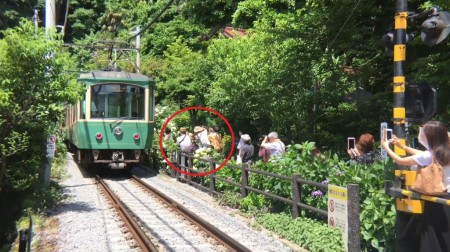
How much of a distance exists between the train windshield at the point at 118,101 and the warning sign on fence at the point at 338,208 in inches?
388

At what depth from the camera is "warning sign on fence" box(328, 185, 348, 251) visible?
21.0 ft

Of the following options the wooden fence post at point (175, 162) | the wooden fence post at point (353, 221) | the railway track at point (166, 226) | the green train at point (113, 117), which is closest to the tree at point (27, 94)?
the railway track at point (166, 226)

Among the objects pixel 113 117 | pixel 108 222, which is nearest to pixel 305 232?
pixel 108 222

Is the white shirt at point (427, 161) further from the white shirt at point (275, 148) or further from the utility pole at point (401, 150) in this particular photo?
the white shirt at point (275, 148)

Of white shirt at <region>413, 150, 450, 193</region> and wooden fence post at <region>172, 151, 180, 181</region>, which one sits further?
wooden fence post at <region>172, 151, 180, 181</region>

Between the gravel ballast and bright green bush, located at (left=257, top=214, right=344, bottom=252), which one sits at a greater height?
bright green bush, located at (left=257, top=214, right=344, bottom=252)

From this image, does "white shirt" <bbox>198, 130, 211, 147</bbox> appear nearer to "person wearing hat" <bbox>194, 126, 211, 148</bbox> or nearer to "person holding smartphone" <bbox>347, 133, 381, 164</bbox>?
"person wearing hat" <bbox>194, 126, 211, 148</bbox>

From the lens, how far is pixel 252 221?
9062mm

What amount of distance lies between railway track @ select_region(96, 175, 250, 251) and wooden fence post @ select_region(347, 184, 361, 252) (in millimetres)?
1426

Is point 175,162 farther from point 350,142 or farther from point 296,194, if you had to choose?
point 296,194

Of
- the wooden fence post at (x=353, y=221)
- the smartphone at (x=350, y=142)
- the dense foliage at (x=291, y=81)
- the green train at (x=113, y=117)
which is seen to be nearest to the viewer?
the wooden fence post at (x=353, y=221)

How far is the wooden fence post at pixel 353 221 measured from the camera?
6234 mm

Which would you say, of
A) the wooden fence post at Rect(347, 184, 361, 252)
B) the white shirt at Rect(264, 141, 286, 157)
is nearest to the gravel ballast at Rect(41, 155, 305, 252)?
the wooden fence post at Rect(347, 184, 361, 252)

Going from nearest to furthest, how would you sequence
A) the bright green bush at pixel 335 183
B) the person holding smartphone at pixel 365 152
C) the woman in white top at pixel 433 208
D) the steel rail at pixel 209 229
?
1. the woman in white top at pixel 433 208
2. the bright green bush at pixel 335 183
3. the steel rail at pixel 209 229
4. the person holding smartphone at pixel 365 152
